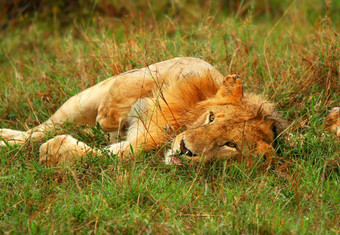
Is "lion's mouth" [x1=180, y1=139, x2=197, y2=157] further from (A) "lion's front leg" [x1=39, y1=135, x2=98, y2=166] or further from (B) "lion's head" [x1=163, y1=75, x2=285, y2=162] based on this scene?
(A) "lion's front leg" [x1=39, y1=135, x2=98, y2=166]

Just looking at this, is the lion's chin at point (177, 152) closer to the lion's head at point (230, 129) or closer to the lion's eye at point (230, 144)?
the lion's head at point (230, 129)

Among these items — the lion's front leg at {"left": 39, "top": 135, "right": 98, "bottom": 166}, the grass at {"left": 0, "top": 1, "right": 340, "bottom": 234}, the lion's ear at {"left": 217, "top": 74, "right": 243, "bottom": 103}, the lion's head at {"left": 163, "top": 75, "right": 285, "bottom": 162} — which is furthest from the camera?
the lion's ear at {"left": 217, "top": 74, "right": 243, "bottom": 103}

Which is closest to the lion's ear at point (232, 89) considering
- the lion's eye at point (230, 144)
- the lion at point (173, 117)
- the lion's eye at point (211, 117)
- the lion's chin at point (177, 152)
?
the lion at point (173, 117)

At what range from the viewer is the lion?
11.3ft

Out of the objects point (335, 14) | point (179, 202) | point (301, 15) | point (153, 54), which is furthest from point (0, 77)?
point (335, 14)

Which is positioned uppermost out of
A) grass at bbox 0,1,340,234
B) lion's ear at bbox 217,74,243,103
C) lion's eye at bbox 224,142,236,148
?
lion's ear at bbox 217,74,243,103

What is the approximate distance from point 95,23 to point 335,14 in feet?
13.2

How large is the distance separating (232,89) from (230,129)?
1.28ft

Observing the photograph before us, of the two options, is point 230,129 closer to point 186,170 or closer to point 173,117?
point 186,170

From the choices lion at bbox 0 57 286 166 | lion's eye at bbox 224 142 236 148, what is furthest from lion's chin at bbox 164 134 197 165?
lion's eye at bbox 224 142 236 148

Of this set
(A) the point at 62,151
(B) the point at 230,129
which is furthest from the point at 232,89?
(A) the point at 62,151

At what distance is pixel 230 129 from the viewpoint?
11.3 feet

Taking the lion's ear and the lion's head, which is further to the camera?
the lion's ear

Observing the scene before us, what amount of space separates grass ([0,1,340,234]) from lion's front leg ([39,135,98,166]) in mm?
99
